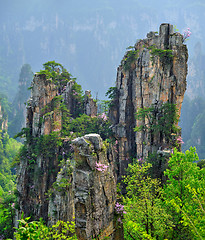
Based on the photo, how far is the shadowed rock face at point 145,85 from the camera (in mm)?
24250

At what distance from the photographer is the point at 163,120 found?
23.8m

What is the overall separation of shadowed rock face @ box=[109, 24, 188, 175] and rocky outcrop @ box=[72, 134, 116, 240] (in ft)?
46.6

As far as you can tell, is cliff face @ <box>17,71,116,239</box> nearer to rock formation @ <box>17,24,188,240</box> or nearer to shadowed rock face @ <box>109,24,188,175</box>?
rock formation @ <box>17,24,188,240</box>

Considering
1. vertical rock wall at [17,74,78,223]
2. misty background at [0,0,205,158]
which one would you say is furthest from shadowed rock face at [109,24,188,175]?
misty background at [0,0,205,158]

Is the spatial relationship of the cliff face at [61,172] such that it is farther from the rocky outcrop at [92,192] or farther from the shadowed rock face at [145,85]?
the shadowed rock face at [145,85]

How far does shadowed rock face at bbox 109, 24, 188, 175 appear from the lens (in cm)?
2425

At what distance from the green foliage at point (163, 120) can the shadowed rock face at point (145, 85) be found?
3.26 ft

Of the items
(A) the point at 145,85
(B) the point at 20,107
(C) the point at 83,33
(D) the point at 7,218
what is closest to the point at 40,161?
(D) the point at 7,218

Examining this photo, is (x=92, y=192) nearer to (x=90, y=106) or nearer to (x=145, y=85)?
(x=145, y=85)

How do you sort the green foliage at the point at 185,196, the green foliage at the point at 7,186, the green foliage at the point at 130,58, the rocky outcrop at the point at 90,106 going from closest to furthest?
the green foliage at the point at 185,196, the green foliage at the point at 7,186, the green foliage at the point at 130,58, the rocky outcrop at the point at 90,106

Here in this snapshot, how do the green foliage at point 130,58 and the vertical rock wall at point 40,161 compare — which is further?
the green foliage at point 130,58

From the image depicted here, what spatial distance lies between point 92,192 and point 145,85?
2164 cm

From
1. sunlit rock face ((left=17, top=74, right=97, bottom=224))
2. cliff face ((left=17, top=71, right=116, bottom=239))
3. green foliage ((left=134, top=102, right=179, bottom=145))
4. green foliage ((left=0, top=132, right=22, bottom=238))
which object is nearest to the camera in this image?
cliff face ((left=17, top=71, right=116, bottom=239))

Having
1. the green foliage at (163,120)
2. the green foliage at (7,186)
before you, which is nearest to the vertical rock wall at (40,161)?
the green foliage at (7,186)
